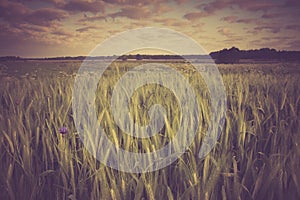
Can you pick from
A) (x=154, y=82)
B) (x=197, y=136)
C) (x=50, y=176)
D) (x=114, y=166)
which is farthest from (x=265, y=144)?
(x=154, y=82)

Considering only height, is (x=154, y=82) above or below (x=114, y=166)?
above

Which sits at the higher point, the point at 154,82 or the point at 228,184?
the point at 154,82

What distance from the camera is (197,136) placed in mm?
1541

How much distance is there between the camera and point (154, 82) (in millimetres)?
3432

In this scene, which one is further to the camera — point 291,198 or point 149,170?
point 149,170

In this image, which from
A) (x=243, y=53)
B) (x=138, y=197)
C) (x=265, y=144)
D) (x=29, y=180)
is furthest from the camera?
(x=243, y=53)

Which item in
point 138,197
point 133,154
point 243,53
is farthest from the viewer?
point 243,53

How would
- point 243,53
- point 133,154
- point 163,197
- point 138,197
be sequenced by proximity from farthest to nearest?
point 243,53 → point 133,154 → point 163,197 → point 138,197

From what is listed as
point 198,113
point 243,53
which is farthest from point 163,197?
point 243,53

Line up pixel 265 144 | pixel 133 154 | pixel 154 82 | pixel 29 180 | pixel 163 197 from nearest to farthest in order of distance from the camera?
pixel 163 197 < pixel 29 180 < pixel 133 154 < pixel 265 144 < pixel 154 82

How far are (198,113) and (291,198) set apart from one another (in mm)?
1047

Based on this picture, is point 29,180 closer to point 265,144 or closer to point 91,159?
point 91,159

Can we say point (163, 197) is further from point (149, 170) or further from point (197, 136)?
point (197, 136)

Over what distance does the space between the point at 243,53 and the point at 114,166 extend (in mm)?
45619
